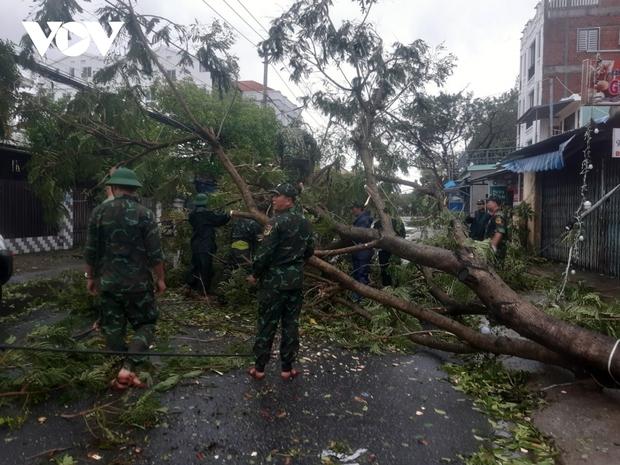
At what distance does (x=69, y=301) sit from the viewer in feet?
19.5

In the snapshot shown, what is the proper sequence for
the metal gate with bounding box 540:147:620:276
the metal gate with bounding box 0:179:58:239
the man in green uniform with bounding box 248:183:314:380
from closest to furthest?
1. the man in green uniform with bounding box 248:183:314:380
2. the metal gate with bounding box 540:147:620:276
3. the metal gate with bounding box 0:179:58:239

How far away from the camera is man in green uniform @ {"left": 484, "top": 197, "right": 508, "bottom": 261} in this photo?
24.5ft

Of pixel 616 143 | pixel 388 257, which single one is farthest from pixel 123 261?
pixel 616 143

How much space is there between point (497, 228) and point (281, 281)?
4653 mm

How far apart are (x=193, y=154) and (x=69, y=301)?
303cm

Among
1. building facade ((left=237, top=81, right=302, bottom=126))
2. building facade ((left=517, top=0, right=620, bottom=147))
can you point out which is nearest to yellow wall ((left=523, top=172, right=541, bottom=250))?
building facade ((left=237, top=81, right=302, bottom=126))

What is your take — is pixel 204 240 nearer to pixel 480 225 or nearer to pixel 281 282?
pixel 281 282

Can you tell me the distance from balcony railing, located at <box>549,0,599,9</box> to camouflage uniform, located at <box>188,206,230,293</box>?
28.0 meters

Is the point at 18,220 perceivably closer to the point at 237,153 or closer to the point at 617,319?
the point at 237,153

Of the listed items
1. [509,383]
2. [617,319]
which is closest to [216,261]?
[509,383]

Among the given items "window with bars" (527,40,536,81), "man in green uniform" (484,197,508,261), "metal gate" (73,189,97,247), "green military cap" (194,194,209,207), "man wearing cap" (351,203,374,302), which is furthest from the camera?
"window with bars" (527,40,536,81)

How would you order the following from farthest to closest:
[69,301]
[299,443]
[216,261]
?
[216,261]
[69,301]
[299,443]

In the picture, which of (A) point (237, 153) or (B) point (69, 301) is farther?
(A) point (237, 153)

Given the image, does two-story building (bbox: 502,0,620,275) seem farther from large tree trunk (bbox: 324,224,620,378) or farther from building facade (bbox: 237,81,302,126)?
building facade (bbox: 237,81,302,126)
